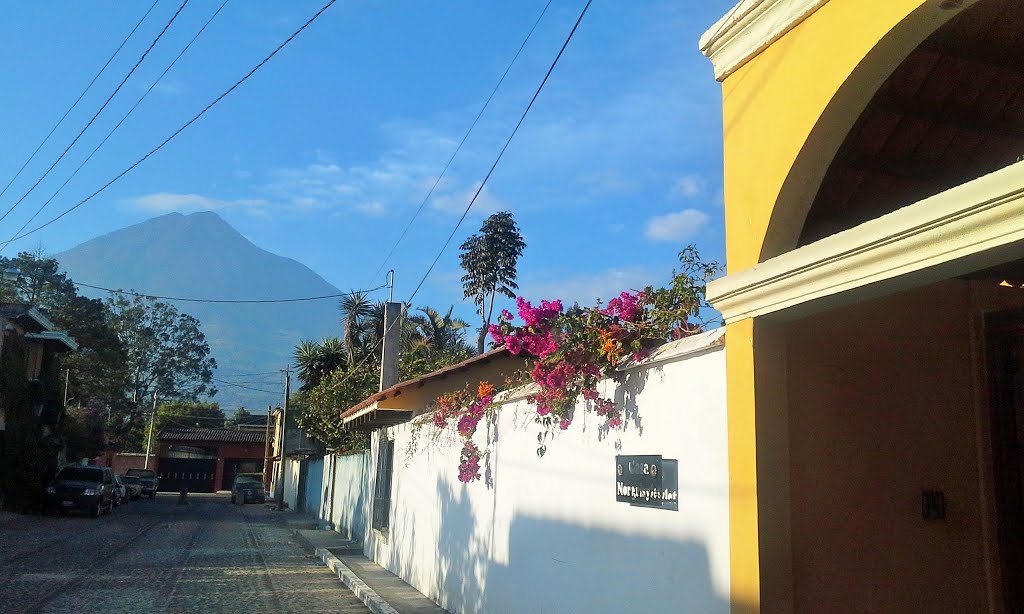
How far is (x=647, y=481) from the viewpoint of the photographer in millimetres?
5418

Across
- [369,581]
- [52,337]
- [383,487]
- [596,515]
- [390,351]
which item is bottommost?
[369,581]

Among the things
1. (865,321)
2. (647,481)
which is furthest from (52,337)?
(865,321)

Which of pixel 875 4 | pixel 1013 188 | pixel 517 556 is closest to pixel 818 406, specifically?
pixel 1013 188

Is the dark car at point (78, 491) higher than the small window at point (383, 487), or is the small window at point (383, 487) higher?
the small window at point (383, 487)

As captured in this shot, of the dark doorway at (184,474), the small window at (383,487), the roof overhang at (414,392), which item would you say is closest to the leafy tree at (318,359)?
the small window at (383,487)

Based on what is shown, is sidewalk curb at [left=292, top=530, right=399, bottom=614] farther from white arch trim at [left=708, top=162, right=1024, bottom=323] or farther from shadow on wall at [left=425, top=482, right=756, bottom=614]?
white arch trim at [left=708, top=162, right=1024, bottom=323]

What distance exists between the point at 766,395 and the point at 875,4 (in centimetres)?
199

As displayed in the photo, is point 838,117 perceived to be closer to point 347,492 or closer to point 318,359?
point 347,492

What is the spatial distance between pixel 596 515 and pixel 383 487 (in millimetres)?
9533

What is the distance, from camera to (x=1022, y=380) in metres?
4.90

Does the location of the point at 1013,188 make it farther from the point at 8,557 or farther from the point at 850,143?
the point at 8,557

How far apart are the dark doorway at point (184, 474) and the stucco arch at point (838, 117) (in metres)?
60.9

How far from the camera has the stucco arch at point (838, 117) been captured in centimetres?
372

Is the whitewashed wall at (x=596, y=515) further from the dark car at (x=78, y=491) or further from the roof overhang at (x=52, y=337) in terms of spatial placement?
the roof overhang at (x=52, y=337)
